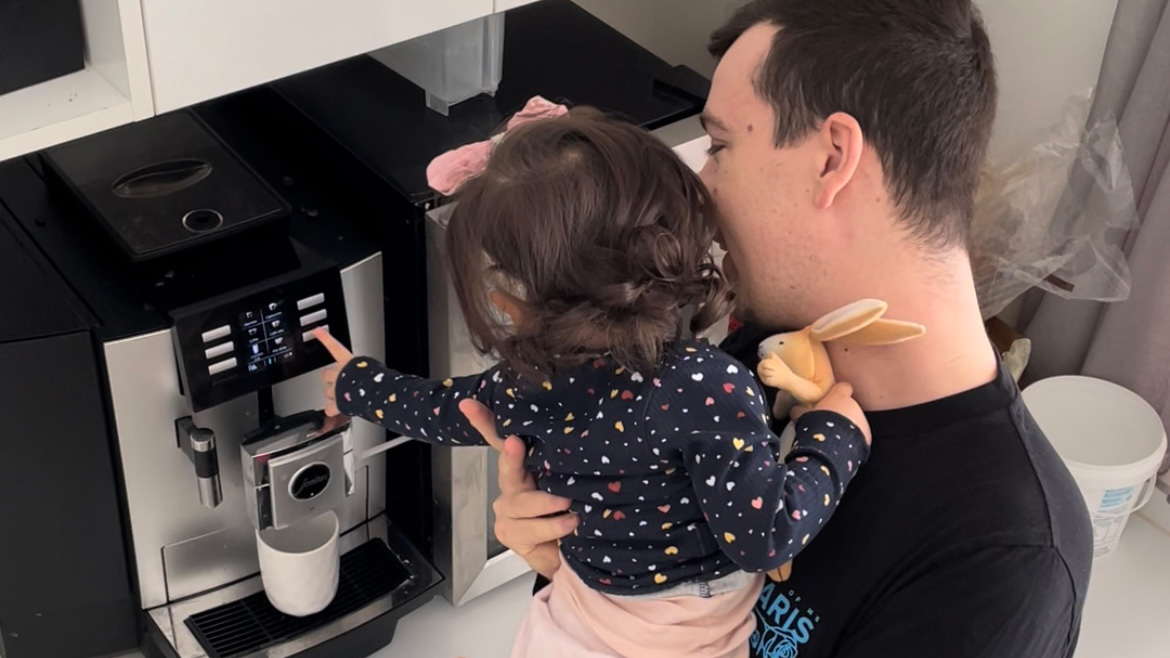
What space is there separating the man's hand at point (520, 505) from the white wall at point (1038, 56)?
73 centimetres

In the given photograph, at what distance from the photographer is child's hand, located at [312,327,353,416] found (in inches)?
43.8

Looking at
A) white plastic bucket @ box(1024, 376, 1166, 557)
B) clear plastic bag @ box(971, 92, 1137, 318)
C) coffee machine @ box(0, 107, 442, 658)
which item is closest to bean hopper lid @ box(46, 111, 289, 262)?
coffee machine @ box(0, 107, 442, 658)

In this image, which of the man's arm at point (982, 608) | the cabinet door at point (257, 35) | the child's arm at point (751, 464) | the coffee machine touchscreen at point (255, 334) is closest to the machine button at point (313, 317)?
the coffee machine touchscreen at point (255, 334)

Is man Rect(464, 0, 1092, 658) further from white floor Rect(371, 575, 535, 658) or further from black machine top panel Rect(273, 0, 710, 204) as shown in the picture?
white floor Rect(371, 575, 535, 658)

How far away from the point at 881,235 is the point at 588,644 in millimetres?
382

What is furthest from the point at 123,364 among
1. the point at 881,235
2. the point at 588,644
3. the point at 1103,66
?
the point at 1103,66

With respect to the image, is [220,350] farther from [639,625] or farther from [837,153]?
[837,153]

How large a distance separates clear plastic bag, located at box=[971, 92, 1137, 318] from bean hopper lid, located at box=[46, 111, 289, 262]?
78 centimetres

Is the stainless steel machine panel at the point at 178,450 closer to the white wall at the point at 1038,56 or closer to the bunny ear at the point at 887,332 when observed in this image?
the bunny ear at the point at 887,332

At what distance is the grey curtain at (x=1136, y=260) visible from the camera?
52.1 inches

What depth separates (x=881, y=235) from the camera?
900 mm

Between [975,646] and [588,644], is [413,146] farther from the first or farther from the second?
[975,646]

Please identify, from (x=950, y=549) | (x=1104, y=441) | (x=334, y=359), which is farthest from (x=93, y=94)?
(x=1104, y=441)

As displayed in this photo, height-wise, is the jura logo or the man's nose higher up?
the man's nose
